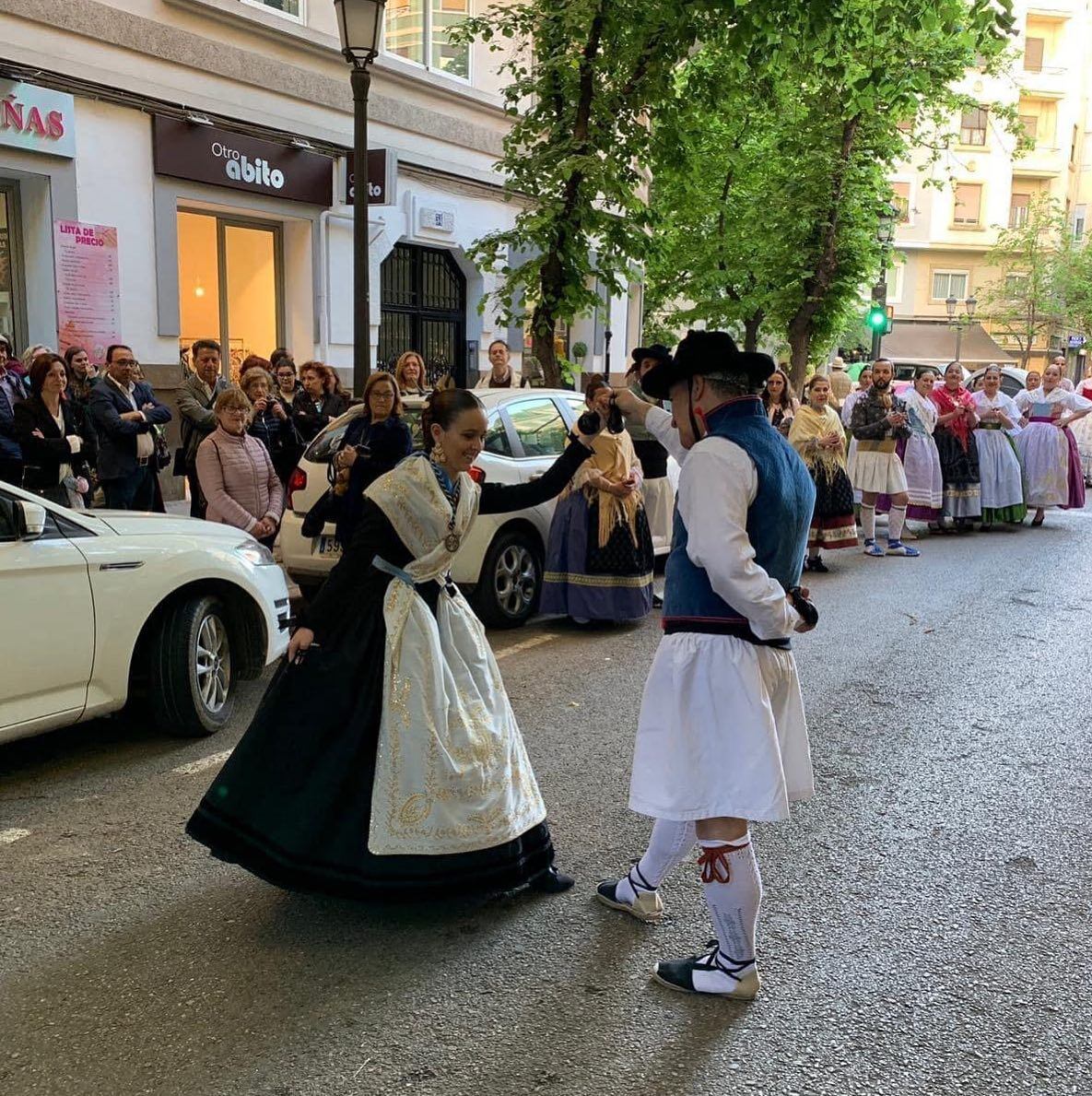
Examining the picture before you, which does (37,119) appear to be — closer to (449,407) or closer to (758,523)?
(449,407)

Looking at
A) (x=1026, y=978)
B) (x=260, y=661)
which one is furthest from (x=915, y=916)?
(x=260, y=661)

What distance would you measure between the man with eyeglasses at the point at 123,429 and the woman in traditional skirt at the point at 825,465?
5.83 meters

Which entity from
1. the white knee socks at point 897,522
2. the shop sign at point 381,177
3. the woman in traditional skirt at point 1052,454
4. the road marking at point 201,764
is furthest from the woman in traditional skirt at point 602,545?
the woman in traditional skirt at point 1052,454

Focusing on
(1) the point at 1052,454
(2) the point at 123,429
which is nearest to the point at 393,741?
(2) the point at 123,429

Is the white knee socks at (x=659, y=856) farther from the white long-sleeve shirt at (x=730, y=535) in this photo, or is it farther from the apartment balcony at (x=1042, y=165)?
the apartment balcony at (x=1042, y=165)

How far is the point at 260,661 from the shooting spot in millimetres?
5953

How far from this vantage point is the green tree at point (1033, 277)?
151 ft

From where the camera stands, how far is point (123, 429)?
27.1 feet

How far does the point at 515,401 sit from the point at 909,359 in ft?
143

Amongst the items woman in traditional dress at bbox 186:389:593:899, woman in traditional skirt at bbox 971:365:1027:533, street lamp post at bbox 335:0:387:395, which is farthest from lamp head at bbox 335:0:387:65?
woman in traditional skirt at bbox 971:365:1027:533

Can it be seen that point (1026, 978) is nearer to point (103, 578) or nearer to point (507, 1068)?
point (507, 1068)

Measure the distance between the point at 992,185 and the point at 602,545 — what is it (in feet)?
167

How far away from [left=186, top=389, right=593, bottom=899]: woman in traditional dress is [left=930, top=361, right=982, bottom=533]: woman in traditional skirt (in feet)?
Answer: 36.2

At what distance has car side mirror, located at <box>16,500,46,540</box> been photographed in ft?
15.6
